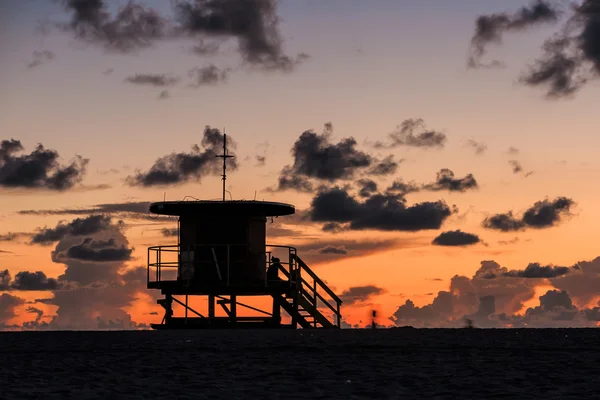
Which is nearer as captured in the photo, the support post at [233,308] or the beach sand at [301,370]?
the beach sand at [301,370]

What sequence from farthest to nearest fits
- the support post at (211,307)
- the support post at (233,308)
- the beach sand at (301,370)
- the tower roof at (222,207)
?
the support post at (211,307) → the support post at (233,308) → the tower roof at (222,207) → the beach sand at (301,370)

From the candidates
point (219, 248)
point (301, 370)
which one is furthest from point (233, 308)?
point (301, 370)

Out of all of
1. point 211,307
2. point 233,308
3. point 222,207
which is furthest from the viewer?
point 211,307

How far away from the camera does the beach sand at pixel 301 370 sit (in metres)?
23.1

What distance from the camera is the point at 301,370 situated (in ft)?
93.7

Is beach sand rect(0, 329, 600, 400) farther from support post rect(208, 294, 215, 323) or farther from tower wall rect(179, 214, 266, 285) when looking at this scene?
support post rect(208, 294, 215, 323)

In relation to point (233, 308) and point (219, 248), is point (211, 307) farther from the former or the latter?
point (219, 248)

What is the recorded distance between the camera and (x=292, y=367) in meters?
29.6

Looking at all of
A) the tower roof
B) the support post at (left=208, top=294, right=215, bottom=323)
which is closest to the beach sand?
the tower roof

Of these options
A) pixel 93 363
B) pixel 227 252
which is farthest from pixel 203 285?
pixel 93 363

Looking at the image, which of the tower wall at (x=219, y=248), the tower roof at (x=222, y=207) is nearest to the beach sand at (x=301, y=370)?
the tower wall at (x=219, y=248)

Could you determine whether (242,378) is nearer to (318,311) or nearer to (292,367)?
(292,367)

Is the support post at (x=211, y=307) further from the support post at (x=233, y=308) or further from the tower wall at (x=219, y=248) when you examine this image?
the tower wall at (x=219, y=248)

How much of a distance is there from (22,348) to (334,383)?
1960 cm
